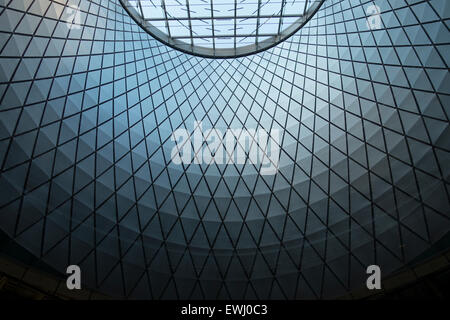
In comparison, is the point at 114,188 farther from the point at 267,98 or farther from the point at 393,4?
the point at 393,4

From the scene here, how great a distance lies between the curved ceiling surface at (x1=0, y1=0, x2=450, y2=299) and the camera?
26719 millimetres

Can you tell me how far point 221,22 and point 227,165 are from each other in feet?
39.6

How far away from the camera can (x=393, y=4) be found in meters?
27.2

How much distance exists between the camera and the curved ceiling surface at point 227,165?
Answer: 26719 mm

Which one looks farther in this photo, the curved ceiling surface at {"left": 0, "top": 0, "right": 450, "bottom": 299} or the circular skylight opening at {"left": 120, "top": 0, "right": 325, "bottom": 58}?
the circular skylight opening at {"left": 120, "top": 0, "right": 325, "bottom": 58}

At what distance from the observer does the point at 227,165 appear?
113 ft

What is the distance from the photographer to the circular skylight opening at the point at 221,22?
2978 centimetres

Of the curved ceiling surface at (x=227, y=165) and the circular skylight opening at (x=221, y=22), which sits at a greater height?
the circular skylight opening at (x=221, y=22)

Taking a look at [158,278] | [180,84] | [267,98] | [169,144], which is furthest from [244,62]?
[158,278]

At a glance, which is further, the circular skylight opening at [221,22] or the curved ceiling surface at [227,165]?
the circular skylight opening at [221,22]

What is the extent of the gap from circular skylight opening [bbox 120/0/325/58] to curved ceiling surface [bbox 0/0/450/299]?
41.3 inches

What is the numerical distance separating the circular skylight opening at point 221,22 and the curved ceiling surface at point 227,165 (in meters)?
1.05
